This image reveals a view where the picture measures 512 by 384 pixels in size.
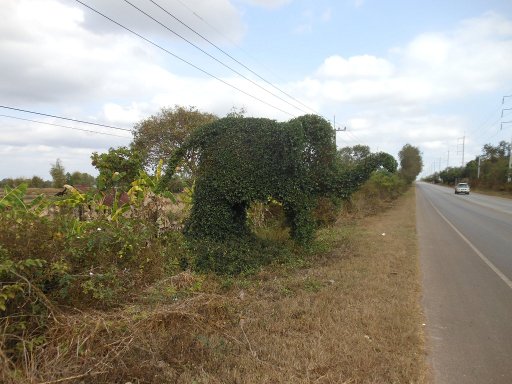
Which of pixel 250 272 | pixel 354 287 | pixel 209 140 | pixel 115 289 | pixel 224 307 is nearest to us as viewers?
pixel 115 289

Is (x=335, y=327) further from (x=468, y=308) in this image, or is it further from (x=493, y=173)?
(x=493, y=173)

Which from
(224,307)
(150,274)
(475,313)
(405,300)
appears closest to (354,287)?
(405,300)

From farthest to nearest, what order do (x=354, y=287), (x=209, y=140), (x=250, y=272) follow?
1. (x=209, y=140)
2. (x=250, y=272)
3. (x=354, y=287)

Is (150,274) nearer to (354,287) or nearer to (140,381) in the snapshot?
(140,381)

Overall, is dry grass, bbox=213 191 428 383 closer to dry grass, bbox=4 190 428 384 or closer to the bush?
dry grass, bbox=4 190 428 384

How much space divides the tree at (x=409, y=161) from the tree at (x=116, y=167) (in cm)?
5582

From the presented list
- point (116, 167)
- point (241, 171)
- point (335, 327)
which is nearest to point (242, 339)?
point (335, 327)

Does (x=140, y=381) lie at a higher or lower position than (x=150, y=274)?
lower

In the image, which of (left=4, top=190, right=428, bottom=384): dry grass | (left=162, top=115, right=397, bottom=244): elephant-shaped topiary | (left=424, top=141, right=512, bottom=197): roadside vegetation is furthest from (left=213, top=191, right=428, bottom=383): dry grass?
(left=424, top=141, right=512, bottom=197): roadside vegetation

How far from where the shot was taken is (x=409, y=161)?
2489 inches

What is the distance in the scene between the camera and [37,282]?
11.1ft

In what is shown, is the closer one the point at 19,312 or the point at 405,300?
the point at 19,312

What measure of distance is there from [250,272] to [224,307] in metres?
2.59

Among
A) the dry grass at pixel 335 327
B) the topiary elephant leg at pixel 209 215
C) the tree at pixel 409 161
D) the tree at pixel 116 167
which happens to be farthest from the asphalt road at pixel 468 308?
the tree at pixel 409 161
